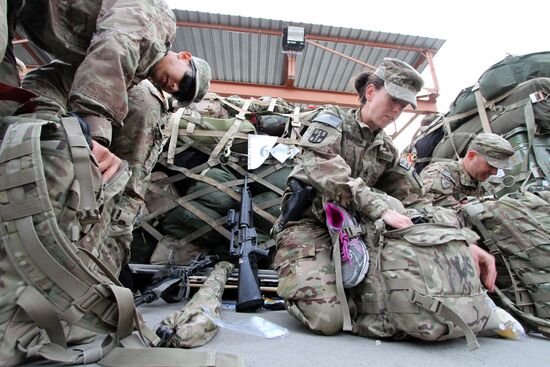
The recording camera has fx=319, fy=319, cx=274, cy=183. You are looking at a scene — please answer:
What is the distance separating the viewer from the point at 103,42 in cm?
96

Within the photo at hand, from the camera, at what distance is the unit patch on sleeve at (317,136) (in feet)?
5.17

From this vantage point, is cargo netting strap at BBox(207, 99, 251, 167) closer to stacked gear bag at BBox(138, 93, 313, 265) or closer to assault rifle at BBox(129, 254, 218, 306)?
stacked gear bag at BBox(138, 93, 313, 265)

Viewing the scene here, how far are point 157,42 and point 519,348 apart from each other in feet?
5.56

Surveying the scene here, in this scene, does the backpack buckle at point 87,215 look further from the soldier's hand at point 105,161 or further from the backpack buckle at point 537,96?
the backpack buckle at point 537,96

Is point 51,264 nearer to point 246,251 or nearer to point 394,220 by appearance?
point 394,220

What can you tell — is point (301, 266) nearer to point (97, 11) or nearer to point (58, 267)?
point (58, 267)

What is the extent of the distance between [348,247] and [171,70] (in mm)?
1024

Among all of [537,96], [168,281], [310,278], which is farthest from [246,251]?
[537,96]

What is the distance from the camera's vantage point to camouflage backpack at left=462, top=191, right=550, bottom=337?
157 cm

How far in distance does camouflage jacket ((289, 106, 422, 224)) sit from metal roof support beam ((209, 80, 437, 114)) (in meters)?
2.97

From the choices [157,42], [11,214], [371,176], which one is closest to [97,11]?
[157,42]

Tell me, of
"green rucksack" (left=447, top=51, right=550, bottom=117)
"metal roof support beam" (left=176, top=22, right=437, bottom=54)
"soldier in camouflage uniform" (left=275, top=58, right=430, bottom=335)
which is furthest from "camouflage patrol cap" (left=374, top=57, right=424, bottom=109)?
"metal roof support beam" (left=176, top=22, right=437, bottom=54)

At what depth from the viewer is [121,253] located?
1361 millimetres

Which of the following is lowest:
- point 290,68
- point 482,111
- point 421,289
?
point 421,289
